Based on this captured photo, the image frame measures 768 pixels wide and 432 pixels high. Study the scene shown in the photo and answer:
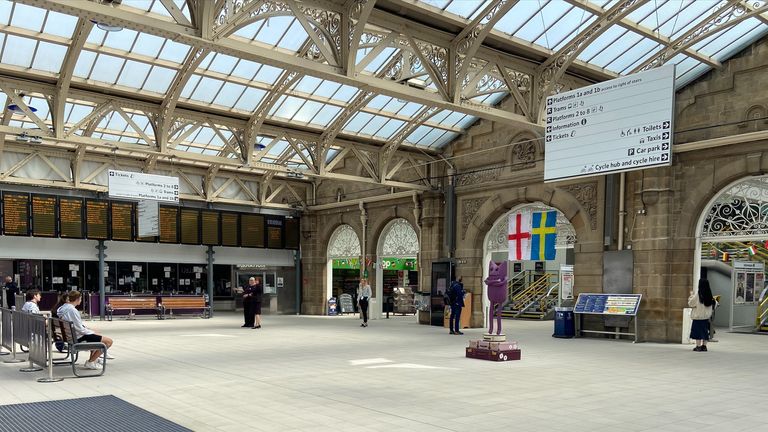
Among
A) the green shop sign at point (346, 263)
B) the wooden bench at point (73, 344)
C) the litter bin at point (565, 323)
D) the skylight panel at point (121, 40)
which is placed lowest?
the litter bin at point (565, 323)

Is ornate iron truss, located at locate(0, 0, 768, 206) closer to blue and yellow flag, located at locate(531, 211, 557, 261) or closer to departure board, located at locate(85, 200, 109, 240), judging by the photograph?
departure board, located at locate(85, 200, 109, 240)

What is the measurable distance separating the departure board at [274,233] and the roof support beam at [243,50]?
1388 centimetres

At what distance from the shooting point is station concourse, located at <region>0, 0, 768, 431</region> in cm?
736

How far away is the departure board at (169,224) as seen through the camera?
2139 cm

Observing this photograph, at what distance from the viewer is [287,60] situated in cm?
891

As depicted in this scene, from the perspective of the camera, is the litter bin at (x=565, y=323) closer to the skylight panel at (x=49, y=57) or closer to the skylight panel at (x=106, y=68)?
the skylight panel at (x=106, y=68)

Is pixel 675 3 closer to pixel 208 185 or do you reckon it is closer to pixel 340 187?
pixel 340 187

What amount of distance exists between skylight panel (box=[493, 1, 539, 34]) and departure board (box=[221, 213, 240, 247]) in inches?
535

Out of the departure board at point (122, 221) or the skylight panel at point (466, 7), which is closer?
the skylight panel at point (466, 7)

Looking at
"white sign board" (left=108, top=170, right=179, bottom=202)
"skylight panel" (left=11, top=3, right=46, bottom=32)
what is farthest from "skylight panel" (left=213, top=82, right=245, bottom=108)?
"skylight panel" (left=11, top=3, right=46, bottom=32)

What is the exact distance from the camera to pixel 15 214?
1872 centimetres

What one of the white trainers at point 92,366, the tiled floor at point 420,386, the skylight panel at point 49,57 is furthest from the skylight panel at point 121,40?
the white trainers at point 92,366

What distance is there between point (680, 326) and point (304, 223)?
14.9 m

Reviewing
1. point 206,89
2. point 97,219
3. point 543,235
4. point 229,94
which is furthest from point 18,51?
point 543,235
